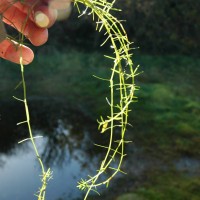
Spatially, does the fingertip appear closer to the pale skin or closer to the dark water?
the pale skin

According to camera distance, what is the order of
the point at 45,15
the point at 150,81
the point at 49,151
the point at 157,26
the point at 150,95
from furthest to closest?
the point at 157,26
the point at 150,81
the point at 150,95
the point at 49,151
the point at 45,15

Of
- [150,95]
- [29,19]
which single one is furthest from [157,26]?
[29,19]

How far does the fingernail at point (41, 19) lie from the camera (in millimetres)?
646

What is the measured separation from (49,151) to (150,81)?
5.44 feet

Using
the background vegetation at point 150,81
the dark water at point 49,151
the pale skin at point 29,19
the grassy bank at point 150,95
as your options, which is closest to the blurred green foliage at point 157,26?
the background vegetation at point 150,81

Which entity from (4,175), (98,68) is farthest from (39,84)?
(4,175)

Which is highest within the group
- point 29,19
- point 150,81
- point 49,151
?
point 29,19

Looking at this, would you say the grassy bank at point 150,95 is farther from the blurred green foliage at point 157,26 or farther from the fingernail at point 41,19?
the fingernail at point 41,19

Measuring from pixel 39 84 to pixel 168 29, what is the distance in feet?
6.39

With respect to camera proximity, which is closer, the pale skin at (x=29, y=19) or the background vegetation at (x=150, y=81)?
the pale skin at (x=29, y=19)

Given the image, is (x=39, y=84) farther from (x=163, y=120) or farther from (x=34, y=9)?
(x=34, y=9)

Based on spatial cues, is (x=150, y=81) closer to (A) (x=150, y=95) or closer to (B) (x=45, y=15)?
(A) (x=150, y=95)

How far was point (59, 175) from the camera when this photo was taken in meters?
3.05

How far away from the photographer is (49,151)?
10.9ft
